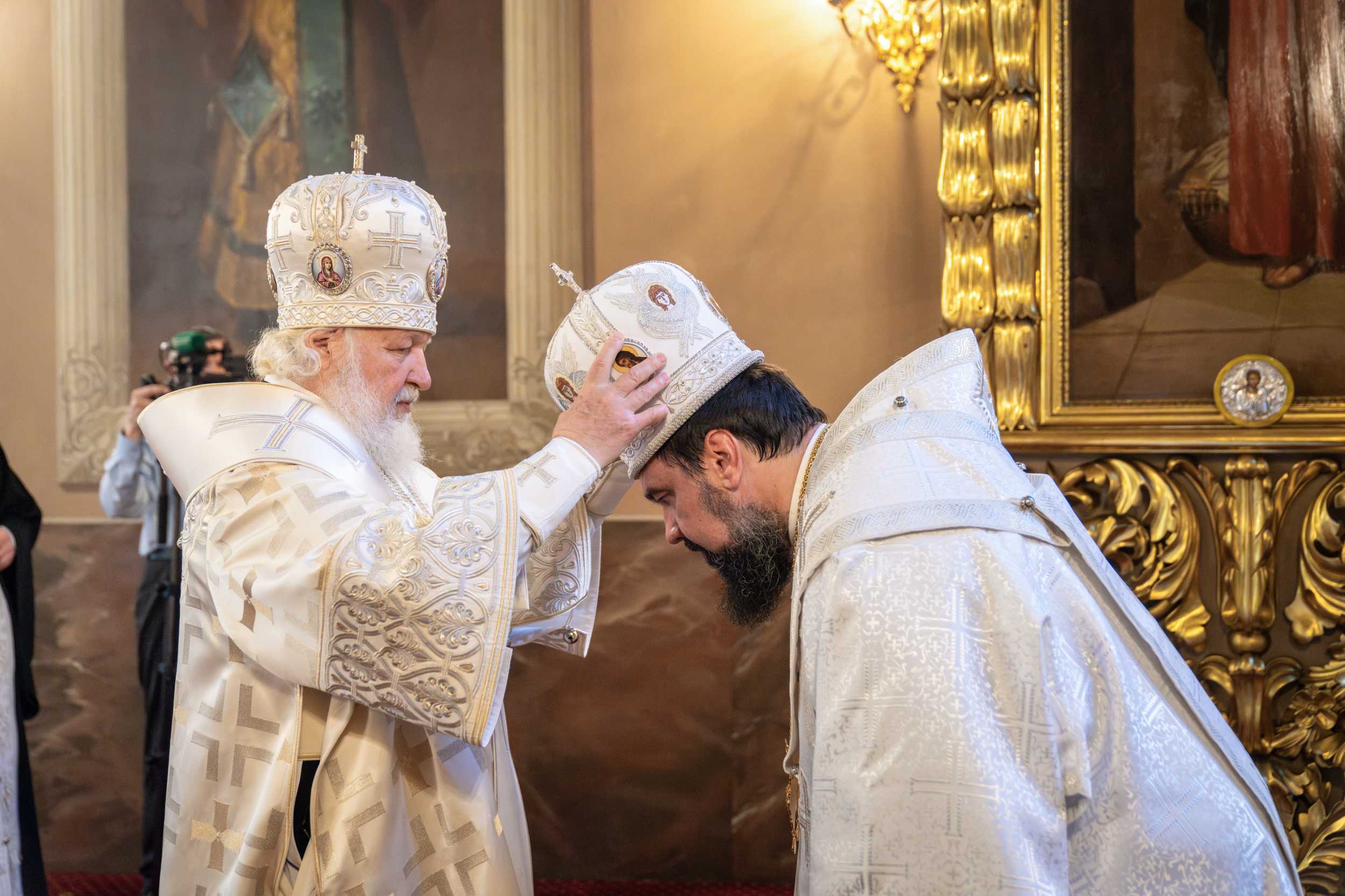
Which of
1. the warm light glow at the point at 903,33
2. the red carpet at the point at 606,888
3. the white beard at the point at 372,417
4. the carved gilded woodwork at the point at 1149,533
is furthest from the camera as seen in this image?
the red carpet at the point at 606,888

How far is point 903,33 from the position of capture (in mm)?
4469

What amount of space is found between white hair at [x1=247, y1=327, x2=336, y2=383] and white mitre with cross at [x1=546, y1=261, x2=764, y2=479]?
0.62 metres

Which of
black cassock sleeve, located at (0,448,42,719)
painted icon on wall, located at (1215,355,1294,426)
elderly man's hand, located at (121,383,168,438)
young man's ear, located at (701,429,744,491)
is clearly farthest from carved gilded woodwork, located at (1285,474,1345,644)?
black cassock sleeve, located at (0,448,42,719)

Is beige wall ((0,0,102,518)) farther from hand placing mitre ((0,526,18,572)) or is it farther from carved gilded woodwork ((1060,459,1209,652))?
carved gilded woodwork ((1060,459,1209,652))

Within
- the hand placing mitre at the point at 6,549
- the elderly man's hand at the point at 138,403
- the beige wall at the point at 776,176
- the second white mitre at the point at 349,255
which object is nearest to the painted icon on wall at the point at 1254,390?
the beige wall at the point at 776,176

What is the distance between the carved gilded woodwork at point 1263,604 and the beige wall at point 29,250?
15.0 feet

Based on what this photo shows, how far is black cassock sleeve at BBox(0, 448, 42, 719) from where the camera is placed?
3.95m

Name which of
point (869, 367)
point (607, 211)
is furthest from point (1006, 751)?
point (607, 211)

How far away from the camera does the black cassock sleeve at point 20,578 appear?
3945 millimetres

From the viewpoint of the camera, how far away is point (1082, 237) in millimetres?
3951

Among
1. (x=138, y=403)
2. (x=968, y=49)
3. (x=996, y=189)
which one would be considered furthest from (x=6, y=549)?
(x=968, y=49)

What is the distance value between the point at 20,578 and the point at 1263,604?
13.5 feet

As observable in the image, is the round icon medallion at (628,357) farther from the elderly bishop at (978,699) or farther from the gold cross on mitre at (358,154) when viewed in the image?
the gold cross on mitre at (358,154)

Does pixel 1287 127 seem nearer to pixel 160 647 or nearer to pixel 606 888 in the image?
pixel 606 888
